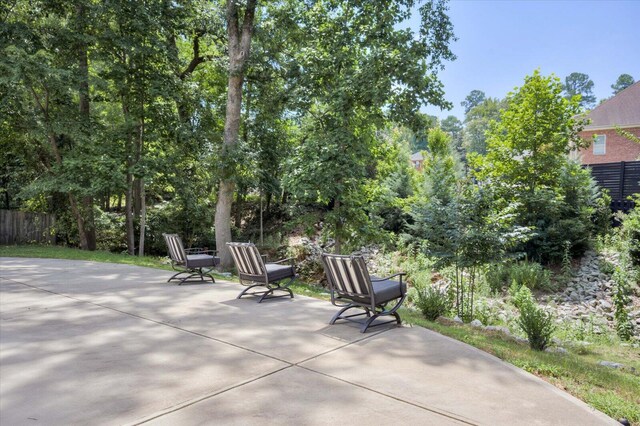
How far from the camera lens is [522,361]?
13.6ft

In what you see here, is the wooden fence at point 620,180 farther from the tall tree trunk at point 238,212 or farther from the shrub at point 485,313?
the tall tree trunk at point 238,212

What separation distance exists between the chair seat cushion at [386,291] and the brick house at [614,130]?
26.1 metres

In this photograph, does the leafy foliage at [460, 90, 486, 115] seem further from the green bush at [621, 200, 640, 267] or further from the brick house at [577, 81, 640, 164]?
the green bush at [621, 200, 640, 267]

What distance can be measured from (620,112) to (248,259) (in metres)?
30.9

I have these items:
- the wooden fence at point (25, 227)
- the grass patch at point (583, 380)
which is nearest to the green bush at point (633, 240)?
the grass patch at point (583, 380)

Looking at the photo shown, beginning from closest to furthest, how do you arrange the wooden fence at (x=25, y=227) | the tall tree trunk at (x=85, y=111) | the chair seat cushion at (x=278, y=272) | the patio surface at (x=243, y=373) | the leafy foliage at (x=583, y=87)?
the patio surface at (x=243, y=373) < the chair seat cushion at (x=278, y=272) < the tall tree trunk at (x=85, y=111) < the wooden fence at (x=25, y=227) < the leafy foliage at (x=583, y=87)

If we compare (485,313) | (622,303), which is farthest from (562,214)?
(485,313)

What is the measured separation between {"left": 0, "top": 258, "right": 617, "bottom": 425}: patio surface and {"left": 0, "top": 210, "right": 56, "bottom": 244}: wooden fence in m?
15.0

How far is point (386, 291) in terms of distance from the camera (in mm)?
5371

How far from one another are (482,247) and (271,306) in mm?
4321

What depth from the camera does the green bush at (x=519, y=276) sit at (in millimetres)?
11359

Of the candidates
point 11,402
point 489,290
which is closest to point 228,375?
point 11,402

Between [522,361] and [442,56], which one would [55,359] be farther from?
[442,56]

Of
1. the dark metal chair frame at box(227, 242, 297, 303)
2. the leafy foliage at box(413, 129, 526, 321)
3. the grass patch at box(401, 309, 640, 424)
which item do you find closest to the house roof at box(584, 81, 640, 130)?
the leafy foliage at box(413, 129, 526, 321)
